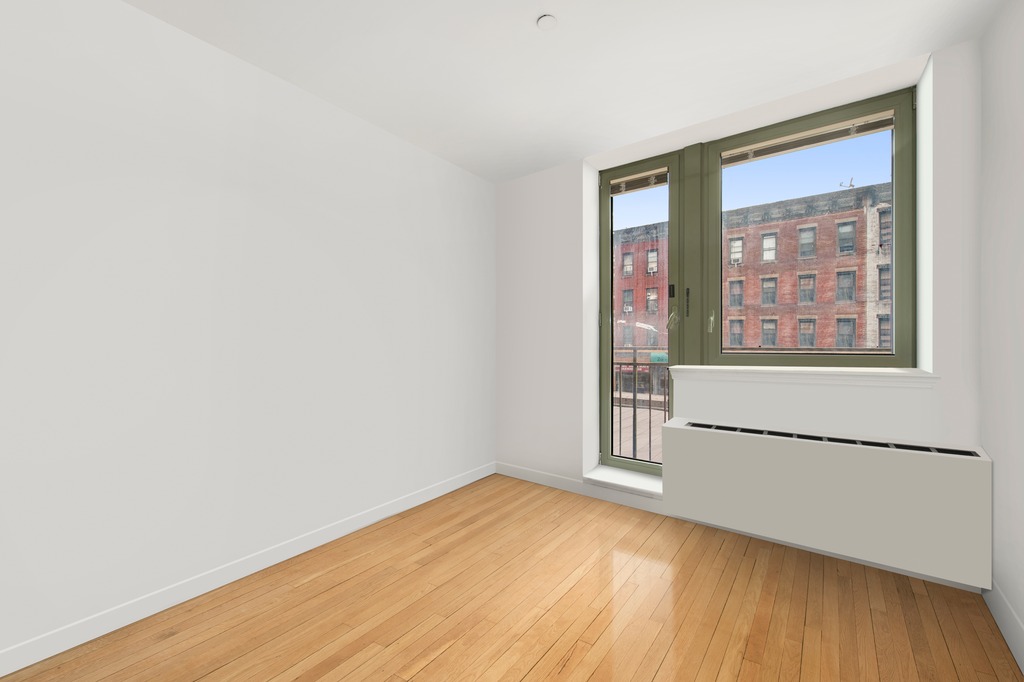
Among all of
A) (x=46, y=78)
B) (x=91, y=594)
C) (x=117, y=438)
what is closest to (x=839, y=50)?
(x=46, y=78)

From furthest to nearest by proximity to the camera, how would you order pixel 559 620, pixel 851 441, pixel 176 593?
pixel 851 441 → pixel 176 593 → pixel 559 620

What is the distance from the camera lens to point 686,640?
5.66 ft

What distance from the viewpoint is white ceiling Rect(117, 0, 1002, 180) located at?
1838 mm

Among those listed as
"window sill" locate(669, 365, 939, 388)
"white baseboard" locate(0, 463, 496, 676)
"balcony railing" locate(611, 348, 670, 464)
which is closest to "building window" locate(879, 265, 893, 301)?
"window sill" locate(669, 365, 939, 388)

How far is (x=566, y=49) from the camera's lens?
210cm

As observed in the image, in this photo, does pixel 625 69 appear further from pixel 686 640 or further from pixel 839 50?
pixel 686 640

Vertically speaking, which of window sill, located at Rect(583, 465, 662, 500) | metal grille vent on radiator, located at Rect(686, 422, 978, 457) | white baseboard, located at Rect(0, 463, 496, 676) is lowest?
white baseboard, located at Rect(0, 463, 496, 676)

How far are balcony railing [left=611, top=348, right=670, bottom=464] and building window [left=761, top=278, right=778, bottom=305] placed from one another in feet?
2.51

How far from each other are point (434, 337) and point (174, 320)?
164 centimetres

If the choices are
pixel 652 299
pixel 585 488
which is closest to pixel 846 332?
pixel 652 299

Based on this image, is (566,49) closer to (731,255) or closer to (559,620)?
(731,255)

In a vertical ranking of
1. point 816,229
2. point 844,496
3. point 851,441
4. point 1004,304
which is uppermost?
point 816,229

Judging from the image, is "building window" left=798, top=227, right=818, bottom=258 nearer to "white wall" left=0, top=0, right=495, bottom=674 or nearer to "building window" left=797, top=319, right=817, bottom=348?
"building window" left=797, top=319, right=817, bottom=348

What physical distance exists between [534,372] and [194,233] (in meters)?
2.50
